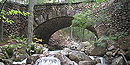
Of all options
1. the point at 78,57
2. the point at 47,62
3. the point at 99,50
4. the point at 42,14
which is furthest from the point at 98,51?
the point at 42,14

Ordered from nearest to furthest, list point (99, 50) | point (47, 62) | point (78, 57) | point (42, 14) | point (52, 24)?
point (47, 62)
point (78, 57)
point (99, 50)
point (42, 14)
point (52, 24)

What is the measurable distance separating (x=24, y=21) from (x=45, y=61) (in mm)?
3678

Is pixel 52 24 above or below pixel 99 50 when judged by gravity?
above

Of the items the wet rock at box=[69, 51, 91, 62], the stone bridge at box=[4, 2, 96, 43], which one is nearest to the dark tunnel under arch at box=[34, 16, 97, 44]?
the stone bridge at box=[4, 2, 96, 43]

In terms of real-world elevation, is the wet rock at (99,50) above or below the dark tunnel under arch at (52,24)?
below

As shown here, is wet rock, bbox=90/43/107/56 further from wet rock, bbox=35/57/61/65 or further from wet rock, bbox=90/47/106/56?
wet rock, bbox=35/57/61/65

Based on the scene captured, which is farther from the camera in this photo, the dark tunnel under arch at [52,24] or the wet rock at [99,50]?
the dark tunnel under arch at [52,24]

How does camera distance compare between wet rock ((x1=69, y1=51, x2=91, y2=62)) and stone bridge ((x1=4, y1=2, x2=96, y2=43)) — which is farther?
stone bridge ((x1=4, y1=2, x2=96, y2=43))

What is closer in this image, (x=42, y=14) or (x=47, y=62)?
(x=47, y=62)

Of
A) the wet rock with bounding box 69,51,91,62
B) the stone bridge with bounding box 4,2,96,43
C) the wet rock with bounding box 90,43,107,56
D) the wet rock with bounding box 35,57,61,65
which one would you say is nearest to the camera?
the wet rock with bounding box 35,57,61,65

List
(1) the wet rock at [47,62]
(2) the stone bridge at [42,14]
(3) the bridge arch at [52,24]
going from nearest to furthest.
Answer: (1) the wet rock at [47,62]
(2) the stone bridge at [42,14]
(3) the bridge arch at [52,24]

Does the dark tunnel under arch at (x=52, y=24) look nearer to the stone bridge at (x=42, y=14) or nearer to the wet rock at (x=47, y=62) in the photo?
the stone bridge at (x=42, y=14)

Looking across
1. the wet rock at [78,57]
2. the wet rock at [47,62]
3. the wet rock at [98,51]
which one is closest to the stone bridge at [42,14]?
the wet rock at [98,51]

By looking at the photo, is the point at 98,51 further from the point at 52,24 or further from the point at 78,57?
the point at 52,24
